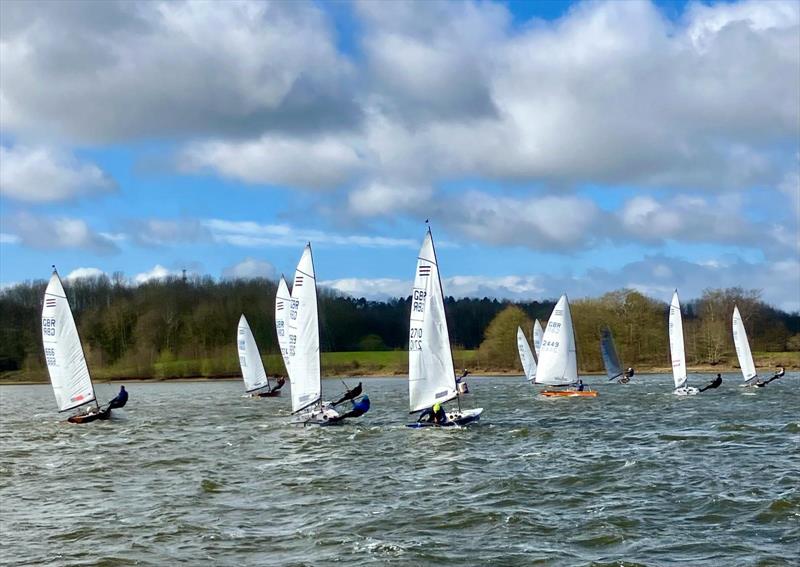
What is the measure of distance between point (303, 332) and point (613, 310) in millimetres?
68088

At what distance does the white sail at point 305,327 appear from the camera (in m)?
32.6

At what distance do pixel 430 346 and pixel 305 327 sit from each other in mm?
5007

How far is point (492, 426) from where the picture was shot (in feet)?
108

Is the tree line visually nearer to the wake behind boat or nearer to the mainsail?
the mainsail

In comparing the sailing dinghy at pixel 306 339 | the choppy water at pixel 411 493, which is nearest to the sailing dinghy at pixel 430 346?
the choppy water at pixel 411 493

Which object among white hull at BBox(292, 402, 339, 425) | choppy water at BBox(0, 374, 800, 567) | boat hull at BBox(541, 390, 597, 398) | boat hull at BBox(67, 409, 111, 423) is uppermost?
boat hull at BBox(67, 409, 111, 423)

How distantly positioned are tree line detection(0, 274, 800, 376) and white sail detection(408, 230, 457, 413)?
63.8 meters

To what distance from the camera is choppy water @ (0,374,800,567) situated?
14.2 meters

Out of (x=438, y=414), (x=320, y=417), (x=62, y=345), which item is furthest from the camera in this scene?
(x=62, y=345)

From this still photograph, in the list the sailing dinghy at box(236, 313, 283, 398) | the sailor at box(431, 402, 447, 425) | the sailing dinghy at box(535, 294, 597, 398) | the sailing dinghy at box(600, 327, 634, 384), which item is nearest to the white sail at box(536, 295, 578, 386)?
the sailing dinghy at box(535, 294, 597, 398)

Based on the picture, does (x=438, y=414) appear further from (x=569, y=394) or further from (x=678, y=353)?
(x=678, y=353)

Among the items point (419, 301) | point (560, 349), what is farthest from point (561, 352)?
point (419, 301)

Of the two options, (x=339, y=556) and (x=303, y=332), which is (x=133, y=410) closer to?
(x=303, y=332)

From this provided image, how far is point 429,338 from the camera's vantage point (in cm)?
3047
